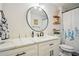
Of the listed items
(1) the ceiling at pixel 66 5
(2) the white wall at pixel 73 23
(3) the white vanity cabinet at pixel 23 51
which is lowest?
(3) the white vanity cabinet at pixel 23 51

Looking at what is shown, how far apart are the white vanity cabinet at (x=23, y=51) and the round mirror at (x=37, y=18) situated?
233 mm

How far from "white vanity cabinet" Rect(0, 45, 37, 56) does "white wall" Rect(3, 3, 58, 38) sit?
154mm

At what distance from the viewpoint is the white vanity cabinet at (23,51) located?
1.46m

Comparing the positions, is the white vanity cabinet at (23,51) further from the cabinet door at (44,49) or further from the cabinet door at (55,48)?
the cabinet door at (55,48)

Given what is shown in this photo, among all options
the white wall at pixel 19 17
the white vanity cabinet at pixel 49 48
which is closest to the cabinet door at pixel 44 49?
the white vanity cabinet at pixel 49 48

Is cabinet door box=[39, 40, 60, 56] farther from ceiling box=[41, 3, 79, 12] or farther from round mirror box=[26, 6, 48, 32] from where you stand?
ceiling box=[41, 3, 79, 12]

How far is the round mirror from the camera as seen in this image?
1567 mm

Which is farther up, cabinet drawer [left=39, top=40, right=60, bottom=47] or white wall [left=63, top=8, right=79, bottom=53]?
white wall [left=63, top=8, right=79, bottom=53]

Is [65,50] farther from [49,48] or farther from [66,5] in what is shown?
[66,5]

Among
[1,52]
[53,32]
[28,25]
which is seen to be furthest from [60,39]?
[1,52]

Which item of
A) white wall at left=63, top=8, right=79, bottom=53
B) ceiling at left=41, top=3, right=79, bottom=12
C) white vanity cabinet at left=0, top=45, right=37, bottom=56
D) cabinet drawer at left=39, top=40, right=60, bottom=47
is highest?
ceiling at left=41, top=3, right=79, bottom=12

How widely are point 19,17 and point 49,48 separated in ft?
1.72

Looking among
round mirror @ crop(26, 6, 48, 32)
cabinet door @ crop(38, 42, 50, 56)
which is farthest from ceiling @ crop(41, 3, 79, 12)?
cabinet door @ crop(38, 42, 50, 56)

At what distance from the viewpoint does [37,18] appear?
1.58 meters
